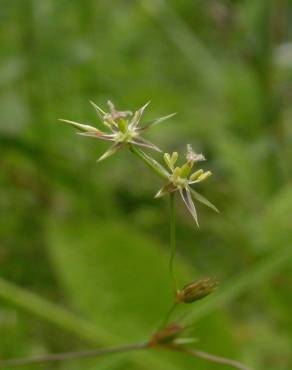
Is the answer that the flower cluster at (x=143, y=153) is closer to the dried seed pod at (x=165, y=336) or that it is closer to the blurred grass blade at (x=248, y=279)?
the dried seed pod at (x=165, y=336)

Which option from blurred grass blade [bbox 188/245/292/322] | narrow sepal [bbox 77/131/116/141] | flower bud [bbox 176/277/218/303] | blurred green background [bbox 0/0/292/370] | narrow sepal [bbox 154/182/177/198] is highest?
blurred green background [bbox 0/0/292/370]

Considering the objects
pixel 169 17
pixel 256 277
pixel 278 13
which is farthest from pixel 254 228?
pixel 169 17

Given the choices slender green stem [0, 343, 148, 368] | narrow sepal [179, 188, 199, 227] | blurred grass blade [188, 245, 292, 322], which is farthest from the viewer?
blurred grass blade [188, 245, 292, 322]

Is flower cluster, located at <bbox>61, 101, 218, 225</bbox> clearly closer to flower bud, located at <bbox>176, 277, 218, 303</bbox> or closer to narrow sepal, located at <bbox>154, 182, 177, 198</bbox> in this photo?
narrow sepal, located at <bbox>154, 182, 177, 198</bbox>

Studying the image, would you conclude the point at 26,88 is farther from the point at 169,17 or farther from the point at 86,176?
the point at 169,17

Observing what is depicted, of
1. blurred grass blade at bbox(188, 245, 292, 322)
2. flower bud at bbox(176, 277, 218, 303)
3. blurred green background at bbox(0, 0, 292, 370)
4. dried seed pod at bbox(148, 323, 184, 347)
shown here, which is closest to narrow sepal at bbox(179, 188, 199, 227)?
flower bud at bbox(176, 277, 218, 303)
